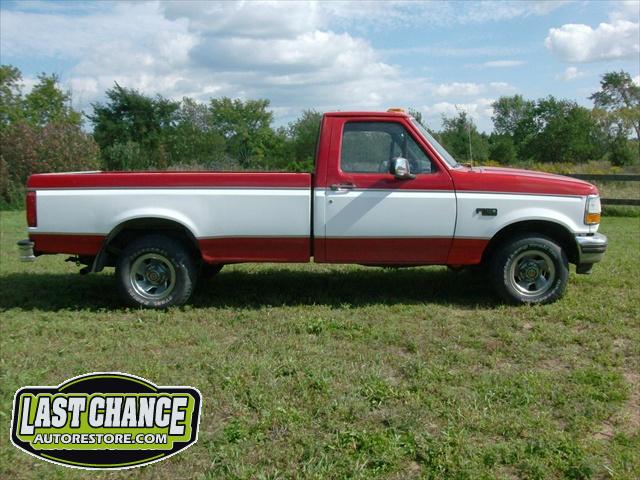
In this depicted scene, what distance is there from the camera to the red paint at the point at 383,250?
6.21m

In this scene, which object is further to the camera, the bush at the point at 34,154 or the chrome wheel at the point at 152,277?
the bush at the point at 34,154

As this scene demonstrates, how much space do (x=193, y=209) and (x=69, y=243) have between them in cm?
133

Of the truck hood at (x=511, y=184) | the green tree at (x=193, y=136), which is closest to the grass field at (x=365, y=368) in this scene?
the truck hood at (x=511, y=184)

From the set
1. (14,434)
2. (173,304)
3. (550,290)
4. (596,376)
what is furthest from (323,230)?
(14,434)

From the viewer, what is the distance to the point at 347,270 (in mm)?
8211

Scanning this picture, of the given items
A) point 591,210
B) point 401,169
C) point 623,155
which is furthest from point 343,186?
point 623,155

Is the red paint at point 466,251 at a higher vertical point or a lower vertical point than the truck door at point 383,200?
lower

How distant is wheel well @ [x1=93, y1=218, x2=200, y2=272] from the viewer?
245 inches

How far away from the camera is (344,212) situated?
20.1ft

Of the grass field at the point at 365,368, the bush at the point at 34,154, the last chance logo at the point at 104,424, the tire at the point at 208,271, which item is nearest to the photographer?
the last chance logo at the point at 104,424

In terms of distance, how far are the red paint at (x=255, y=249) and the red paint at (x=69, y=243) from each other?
42.0 inches

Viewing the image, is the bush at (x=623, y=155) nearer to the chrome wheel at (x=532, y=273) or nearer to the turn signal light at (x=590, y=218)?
the turn signal light at (x=590, y=218)

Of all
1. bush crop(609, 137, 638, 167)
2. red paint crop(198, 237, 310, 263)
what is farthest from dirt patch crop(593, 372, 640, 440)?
bush crop(609, 137, 638, 167)

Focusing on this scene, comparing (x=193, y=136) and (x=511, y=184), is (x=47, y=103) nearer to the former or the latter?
(x=193, y=136)
